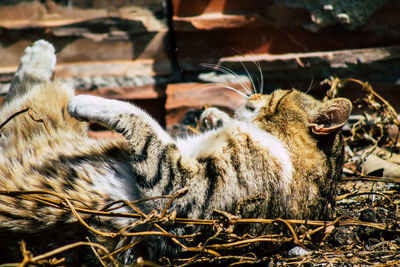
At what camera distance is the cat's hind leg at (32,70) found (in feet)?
7.10

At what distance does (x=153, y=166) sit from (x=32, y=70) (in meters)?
1.11

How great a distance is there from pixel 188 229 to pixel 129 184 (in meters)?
0.36

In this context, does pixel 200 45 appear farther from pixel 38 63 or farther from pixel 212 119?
pixel 38 63

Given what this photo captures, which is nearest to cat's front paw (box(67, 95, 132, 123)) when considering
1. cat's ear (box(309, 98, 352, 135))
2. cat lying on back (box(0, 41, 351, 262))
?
cat lying on back (box(0, 41, 351, 262))

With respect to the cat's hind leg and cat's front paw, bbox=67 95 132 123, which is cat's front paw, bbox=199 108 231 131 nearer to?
cat's front paw, bbox=67 95 132 123

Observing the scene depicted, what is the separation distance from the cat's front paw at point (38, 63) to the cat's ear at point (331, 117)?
156 cm

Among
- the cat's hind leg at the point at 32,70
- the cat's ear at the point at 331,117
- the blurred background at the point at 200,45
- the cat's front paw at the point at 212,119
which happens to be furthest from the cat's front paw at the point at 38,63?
the cat's ear at the point at 331,117

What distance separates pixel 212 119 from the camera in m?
2.20

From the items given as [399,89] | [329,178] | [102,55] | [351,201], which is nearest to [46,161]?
[102,55]

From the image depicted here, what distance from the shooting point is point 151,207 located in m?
1.53

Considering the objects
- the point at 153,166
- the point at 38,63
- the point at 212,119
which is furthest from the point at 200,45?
the point at 153,166

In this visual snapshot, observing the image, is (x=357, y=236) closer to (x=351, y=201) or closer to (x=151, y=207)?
(x=351, y=201)

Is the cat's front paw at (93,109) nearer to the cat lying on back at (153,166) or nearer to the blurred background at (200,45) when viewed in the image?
the cat lying on back at (153,166)

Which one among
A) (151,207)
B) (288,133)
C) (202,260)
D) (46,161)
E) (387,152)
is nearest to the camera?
(202,260)
